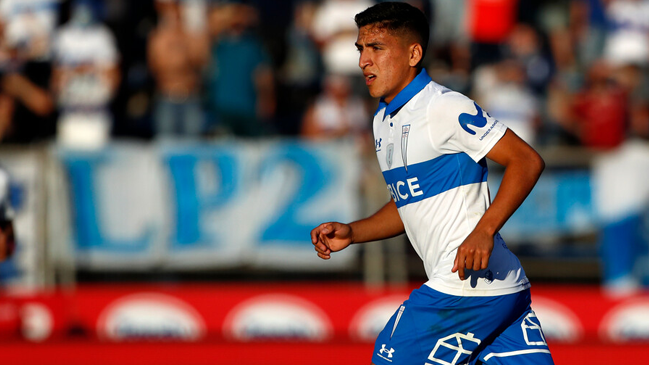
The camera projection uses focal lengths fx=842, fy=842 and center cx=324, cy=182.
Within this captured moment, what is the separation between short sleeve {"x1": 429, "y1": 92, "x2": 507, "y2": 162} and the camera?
3564 mm

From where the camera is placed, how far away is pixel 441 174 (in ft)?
12.3

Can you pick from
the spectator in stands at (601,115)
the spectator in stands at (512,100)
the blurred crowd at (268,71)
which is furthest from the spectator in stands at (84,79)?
the spectator in stands at (601,115)

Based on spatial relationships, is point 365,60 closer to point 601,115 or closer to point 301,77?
point 601,115

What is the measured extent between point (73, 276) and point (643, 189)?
20.6 feet

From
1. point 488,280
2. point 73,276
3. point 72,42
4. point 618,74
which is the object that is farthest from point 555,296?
point 72,42

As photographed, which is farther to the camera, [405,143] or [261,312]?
[261,312]

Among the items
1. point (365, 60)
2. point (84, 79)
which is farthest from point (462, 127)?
point (84, 79)

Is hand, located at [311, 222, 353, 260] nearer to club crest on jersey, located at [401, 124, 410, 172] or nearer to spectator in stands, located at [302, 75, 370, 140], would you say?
club crest on jersey, located at [401, 124, 410, 172]

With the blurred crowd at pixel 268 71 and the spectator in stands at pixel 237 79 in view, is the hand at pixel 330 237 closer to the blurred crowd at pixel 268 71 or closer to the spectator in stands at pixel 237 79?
the blurred crowd at pixel 268 71

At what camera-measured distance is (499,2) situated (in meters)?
11.4

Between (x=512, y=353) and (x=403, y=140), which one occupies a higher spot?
(x=403, y=140)

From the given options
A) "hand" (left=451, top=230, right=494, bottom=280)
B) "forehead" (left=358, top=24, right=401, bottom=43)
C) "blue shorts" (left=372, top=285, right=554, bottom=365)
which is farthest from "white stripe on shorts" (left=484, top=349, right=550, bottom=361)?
"forehead" (left=358, top=24, right=401, bottom=43)

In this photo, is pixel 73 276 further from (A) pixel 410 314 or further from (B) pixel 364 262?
(A) pixel 410 314

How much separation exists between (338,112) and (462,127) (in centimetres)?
693
